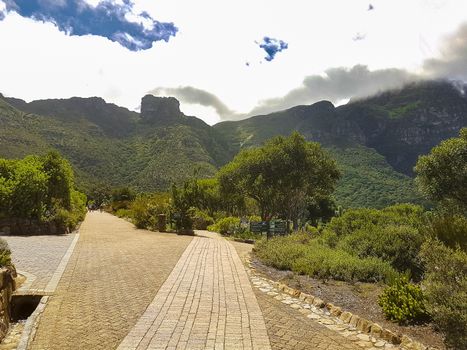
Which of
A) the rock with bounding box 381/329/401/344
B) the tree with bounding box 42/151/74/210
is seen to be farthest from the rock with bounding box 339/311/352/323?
the tree with bounding box 42/151/74/210

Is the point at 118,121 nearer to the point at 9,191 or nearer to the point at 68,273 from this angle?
the point at 9,191

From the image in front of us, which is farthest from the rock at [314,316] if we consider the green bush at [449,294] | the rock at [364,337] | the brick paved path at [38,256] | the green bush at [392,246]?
the brick paved path at [38,256]

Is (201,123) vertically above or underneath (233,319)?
above

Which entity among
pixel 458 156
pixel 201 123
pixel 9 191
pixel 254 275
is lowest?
pixel 254 275

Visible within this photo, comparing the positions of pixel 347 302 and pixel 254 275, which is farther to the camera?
pixel 254 275

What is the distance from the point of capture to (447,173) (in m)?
23.1

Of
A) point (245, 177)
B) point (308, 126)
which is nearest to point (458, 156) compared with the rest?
point (245, 177)

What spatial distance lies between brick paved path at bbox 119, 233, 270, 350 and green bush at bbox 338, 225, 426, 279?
4110 millimetres

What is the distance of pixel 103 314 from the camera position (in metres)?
6.62

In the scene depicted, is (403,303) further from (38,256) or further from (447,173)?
(447,173)

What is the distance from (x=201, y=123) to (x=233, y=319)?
137 meters

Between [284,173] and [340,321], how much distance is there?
2256cm

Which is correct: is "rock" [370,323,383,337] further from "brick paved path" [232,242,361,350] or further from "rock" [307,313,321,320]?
"rock" [307,313,321,320]

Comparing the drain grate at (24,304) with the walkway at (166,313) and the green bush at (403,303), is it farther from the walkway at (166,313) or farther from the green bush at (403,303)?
the green bush at (403,303)
